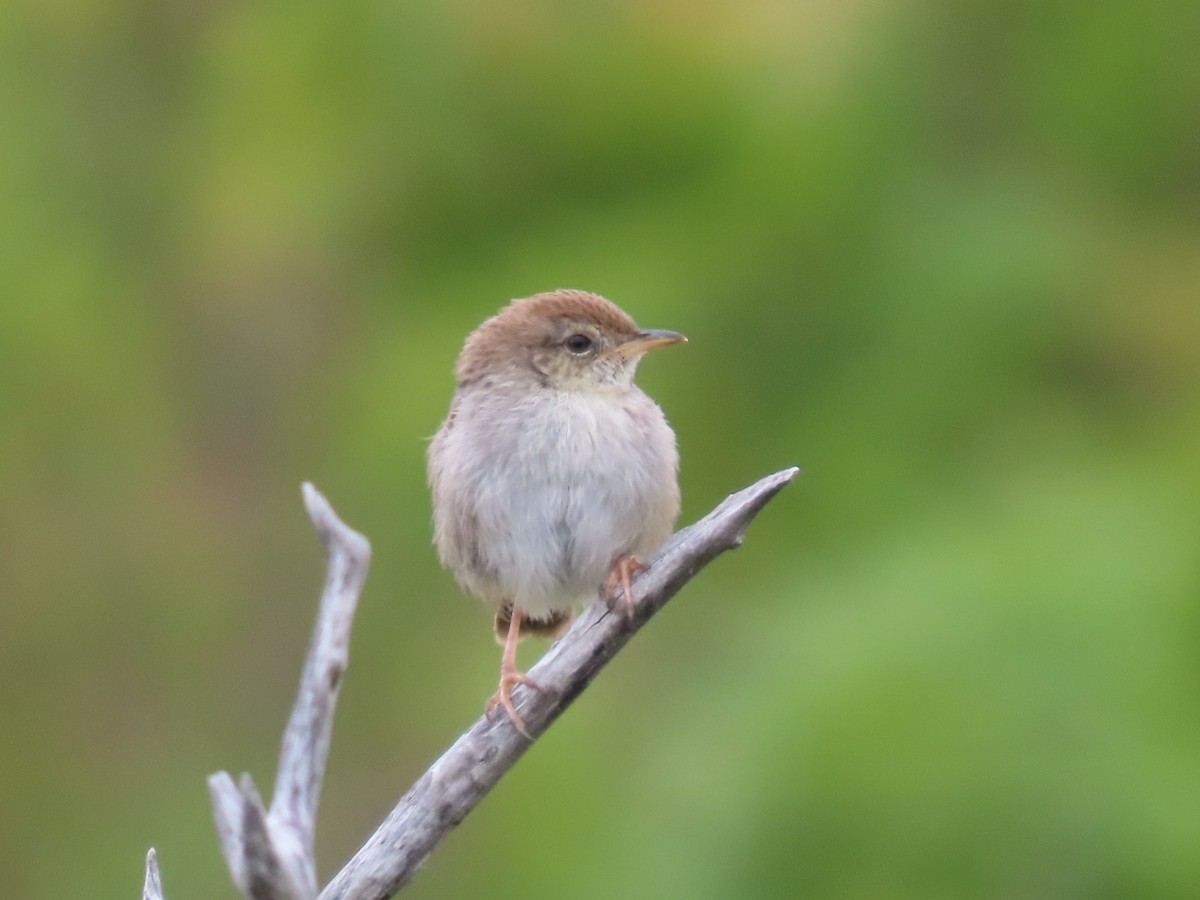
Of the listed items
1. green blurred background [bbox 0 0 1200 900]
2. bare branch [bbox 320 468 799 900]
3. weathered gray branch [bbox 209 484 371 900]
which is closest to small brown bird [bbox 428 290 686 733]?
bare branch [bbox 320 468 799 900]

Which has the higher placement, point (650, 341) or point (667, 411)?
point (650, 341)

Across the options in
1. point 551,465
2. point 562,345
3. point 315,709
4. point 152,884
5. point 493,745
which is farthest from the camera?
point 562,345

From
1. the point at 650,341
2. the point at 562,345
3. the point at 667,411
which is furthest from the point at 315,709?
the point at 667,411

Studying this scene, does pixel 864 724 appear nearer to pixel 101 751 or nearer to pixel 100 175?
pixel 101 751

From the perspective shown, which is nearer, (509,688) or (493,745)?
(493,745)

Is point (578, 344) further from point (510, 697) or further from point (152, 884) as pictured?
point (152, 884)

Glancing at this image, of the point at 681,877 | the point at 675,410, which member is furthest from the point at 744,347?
the point at 681,877

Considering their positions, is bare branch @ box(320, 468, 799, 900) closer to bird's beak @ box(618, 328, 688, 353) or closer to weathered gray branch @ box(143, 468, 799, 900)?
weathered gray branch @ box(143, 468, 799, 900)

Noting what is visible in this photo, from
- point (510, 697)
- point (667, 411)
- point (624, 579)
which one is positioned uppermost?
point (624, 579)
